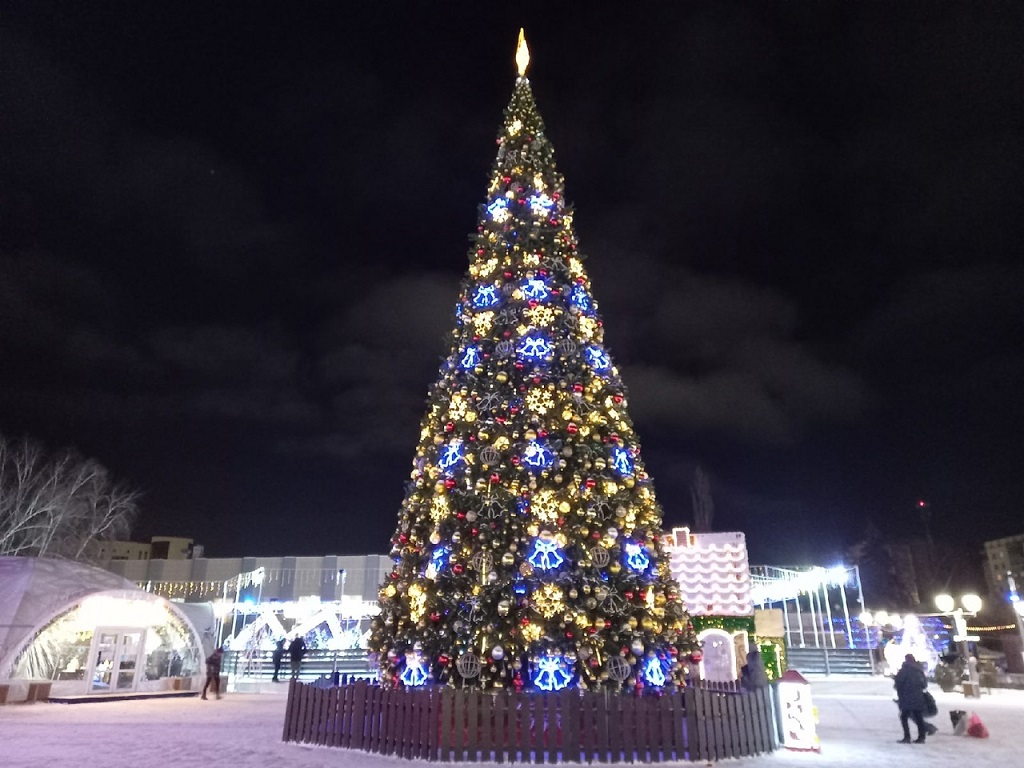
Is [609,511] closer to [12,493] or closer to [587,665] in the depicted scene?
Answer: [587,665]

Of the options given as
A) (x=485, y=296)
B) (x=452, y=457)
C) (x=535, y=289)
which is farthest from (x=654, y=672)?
(x=485, y=296)

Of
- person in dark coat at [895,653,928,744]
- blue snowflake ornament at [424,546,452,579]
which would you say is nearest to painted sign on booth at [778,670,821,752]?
person in dark coat at [895,653,928,744]

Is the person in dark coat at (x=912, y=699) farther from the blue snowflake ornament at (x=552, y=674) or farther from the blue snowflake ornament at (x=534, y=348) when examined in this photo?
the blue snowflake ornament at (x=534, y=348)

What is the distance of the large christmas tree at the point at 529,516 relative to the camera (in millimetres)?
8969

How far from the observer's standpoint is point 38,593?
670 inches

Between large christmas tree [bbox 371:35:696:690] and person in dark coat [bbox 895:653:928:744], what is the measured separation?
12.6 ft

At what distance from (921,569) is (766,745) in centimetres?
5310

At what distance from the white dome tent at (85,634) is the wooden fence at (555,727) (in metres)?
12.7

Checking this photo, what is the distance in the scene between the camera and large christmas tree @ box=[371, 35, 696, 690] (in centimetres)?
897

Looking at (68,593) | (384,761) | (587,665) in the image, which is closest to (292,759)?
(384,761)

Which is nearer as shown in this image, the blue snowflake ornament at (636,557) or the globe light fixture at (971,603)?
the blue snowflake ornament at (636,557)

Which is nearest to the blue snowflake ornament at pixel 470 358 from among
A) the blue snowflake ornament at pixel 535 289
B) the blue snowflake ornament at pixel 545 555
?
the blue snowflake ornament at pixel 535 289

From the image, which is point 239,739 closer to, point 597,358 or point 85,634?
point 597,358

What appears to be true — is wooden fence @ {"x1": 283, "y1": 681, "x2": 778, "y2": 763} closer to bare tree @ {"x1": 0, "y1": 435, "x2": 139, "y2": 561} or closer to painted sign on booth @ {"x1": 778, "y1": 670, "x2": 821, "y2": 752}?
painted sign on booth @ {"x1": 778, "y1": 670, "x2": 821, "y2": 752}
